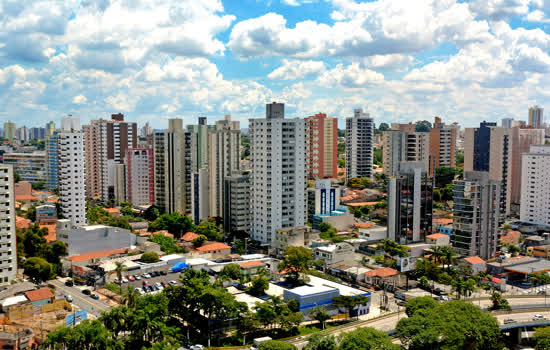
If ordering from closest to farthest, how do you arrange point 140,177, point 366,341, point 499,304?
point 366,341 → point 499,304 → point 140,177

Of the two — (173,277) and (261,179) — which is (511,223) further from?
(173,277)

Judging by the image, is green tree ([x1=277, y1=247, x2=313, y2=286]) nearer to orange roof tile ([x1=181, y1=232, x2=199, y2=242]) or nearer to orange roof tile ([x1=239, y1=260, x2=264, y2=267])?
orange roof tile ([x1=239, y1=260, x2=264, y2=267])

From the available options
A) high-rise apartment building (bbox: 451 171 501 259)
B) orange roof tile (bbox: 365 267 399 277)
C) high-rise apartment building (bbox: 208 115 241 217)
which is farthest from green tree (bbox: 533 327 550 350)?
high-rise apartment building (bbox: 208 115 241 217)

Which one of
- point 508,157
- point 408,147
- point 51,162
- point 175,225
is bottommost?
point 175,225

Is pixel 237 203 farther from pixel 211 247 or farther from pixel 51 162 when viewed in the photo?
pixel 51 162

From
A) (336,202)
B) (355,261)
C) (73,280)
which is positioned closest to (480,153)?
(336,202)

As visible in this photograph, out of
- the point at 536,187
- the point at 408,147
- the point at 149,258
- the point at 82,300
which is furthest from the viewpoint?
the point at 408,147

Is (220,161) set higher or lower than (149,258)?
higher

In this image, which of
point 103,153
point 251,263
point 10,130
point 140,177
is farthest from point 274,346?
point 10,130
